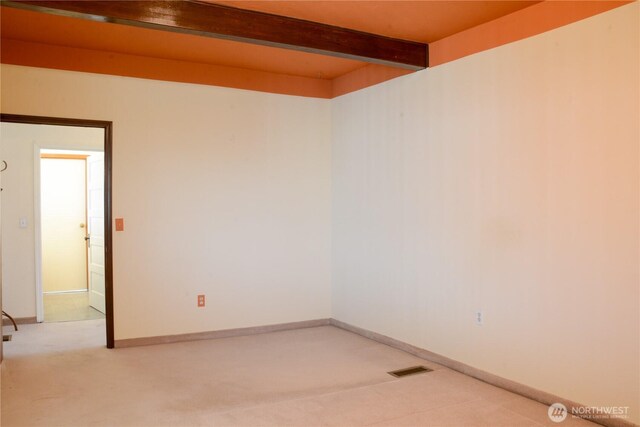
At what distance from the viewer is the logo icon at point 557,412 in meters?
3.03

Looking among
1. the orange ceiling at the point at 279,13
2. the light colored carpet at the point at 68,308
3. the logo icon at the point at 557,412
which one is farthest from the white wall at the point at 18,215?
the logo icon at the point at 557,412

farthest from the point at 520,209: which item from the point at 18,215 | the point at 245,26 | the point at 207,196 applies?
the point at 18,215

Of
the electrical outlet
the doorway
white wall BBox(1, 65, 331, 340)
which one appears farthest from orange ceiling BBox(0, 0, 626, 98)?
the doorway

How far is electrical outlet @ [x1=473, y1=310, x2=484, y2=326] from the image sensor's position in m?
3.76

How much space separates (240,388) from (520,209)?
2.27m

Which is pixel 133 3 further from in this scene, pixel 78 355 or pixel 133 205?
pixel 78 355

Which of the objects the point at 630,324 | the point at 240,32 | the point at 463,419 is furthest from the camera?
the point at 240,32

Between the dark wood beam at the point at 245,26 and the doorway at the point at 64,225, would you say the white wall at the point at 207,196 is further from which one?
the doorway at the point at 64,225

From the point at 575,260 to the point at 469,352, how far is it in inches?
45.0

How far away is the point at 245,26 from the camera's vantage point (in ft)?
11.5

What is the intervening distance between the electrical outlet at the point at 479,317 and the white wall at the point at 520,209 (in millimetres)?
37

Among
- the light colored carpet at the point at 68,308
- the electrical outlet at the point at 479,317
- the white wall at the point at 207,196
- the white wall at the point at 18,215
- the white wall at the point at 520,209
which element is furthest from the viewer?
the light colored carpet at the point at 68,308

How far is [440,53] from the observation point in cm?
414

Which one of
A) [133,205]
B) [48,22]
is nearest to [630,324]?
[133,205]
